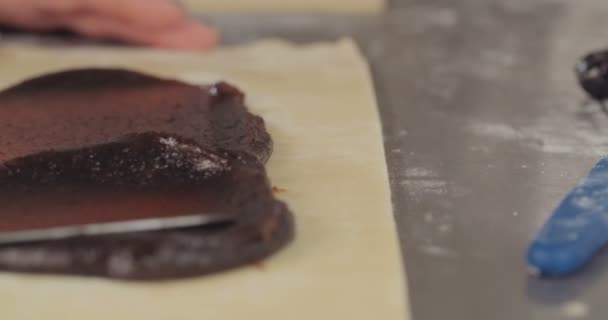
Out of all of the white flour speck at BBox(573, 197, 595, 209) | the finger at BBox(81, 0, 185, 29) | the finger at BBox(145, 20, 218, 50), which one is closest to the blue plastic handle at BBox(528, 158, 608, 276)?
the white flour speck at BBox(573, 197, 595, 209)

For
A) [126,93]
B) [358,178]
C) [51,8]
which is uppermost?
[51,8]

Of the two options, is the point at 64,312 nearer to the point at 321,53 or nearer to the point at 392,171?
the point at 392,171

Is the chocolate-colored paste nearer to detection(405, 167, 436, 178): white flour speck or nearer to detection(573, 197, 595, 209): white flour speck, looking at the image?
detection(405, 167, 436, 178): white flour speck

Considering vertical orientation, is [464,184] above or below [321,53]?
Answer: below

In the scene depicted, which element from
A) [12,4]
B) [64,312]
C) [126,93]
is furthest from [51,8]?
[64,312]

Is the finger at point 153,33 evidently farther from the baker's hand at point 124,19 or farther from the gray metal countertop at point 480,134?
the gray metal countertop at point 480,134

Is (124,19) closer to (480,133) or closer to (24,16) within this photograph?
(24,16)
